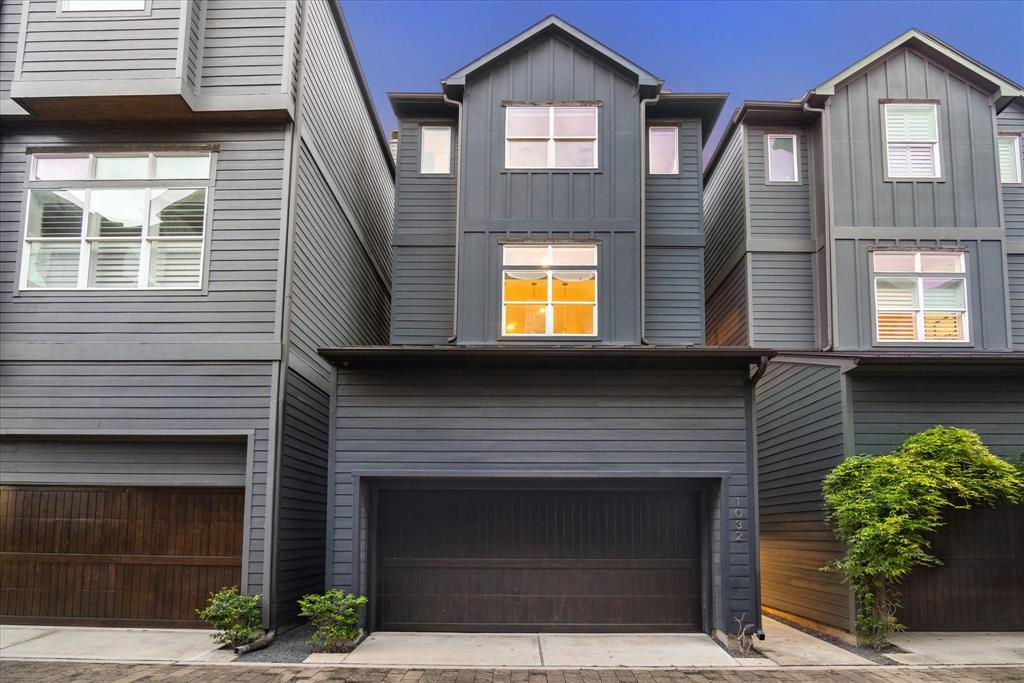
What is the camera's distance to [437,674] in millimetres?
8953

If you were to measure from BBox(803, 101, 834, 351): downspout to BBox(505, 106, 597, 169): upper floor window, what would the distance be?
164 inches

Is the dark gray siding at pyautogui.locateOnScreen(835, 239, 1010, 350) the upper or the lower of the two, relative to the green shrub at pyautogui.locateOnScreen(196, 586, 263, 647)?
upper

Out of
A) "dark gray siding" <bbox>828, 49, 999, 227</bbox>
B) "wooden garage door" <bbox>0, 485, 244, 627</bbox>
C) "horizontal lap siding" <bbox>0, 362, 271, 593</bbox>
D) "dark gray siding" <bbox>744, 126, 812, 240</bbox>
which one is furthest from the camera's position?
"dark gray siding" <bbox>744, 126, 812, 240</bbox>

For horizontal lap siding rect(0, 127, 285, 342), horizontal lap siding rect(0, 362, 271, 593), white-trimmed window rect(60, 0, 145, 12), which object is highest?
white-trimmed window rect(60, 0, 145, 12)

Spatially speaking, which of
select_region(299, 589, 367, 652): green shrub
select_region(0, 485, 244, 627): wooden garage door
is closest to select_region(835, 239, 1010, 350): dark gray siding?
select_region(299, 589, 367, 652): green shrub

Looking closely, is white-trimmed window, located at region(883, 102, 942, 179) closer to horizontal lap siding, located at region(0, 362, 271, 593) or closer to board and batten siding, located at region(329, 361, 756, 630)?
board and batten siding, located at region(329, 361, 756, 630)

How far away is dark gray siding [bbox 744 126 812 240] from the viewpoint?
14.6 metres

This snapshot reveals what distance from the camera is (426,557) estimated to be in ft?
37.8

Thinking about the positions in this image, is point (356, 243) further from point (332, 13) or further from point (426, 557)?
point (426, 557)

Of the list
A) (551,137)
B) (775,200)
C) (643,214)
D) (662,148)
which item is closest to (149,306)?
(551,137)

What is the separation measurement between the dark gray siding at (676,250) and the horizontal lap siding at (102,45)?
784 centimetres

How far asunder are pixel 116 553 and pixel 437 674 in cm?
526

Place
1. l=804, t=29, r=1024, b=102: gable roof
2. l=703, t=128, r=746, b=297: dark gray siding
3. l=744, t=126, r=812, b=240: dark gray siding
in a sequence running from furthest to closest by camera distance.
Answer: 1. l=703, t=128, r=746, b=297: dark gray siding
2. l=744, t=126, r=812, b=240: dark gray siding
3. l=804, t=29, r=1024, b=102: gable roof

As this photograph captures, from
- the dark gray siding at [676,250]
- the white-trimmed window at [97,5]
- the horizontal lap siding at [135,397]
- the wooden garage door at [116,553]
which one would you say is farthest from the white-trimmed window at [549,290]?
the white-trimmed window at [97,5]
